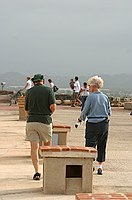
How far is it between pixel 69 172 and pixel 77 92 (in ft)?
77.0

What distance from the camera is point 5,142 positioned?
Result: 15.6m

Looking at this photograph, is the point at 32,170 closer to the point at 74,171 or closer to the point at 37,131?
the point at 37,131

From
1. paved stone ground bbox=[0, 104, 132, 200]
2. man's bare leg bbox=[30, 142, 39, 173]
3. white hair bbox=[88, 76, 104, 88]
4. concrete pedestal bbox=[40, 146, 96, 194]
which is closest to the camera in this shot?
concrete pedestal bbox=[40, 146, 96, 194]

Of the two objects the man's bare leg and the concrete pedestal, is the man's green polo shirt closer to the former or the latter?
the man's bare leg

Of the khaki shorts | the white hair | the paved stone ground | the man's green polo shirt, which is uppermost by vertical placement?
the white hair

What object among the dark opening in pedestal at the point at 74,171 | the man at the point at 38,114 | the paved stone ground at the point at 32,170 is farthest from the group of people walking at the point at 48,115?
the dark opening in pedestal at the point at 74,171

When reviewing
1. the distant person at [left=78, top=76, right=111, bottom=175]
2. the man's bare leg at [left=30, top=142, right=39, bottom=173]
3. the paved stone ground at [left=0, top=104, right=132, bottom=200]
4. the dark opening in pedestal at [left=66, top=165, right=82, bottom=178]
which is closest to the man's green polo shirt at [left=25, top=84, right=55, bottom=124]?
the man's bare leg at [left=30, top=142, right=39, bottom=173]

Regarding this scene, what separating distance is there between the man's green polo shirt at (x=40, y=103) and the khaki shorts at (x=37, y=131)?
2.7 inches

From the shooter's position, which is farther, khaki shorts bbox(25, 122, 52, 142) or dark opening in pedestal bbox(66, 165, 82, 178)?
khaki shorts bbox(25, 122, 52, 142)

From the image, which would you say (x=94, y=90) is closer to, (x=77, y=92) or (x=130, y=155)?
(x=130, y=155)

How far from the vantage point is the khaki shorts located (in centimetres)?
998

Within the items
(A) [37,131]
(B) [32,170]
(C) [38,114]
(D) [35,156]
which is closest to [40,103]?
(C) [38,114]

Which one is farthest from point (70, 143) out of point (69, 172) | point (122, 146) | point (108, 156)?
point (69, 172)

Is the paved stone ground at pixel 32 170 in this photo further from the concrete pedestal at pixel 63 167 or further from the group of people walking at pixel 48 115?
the group of people walking at pixel 48 115
